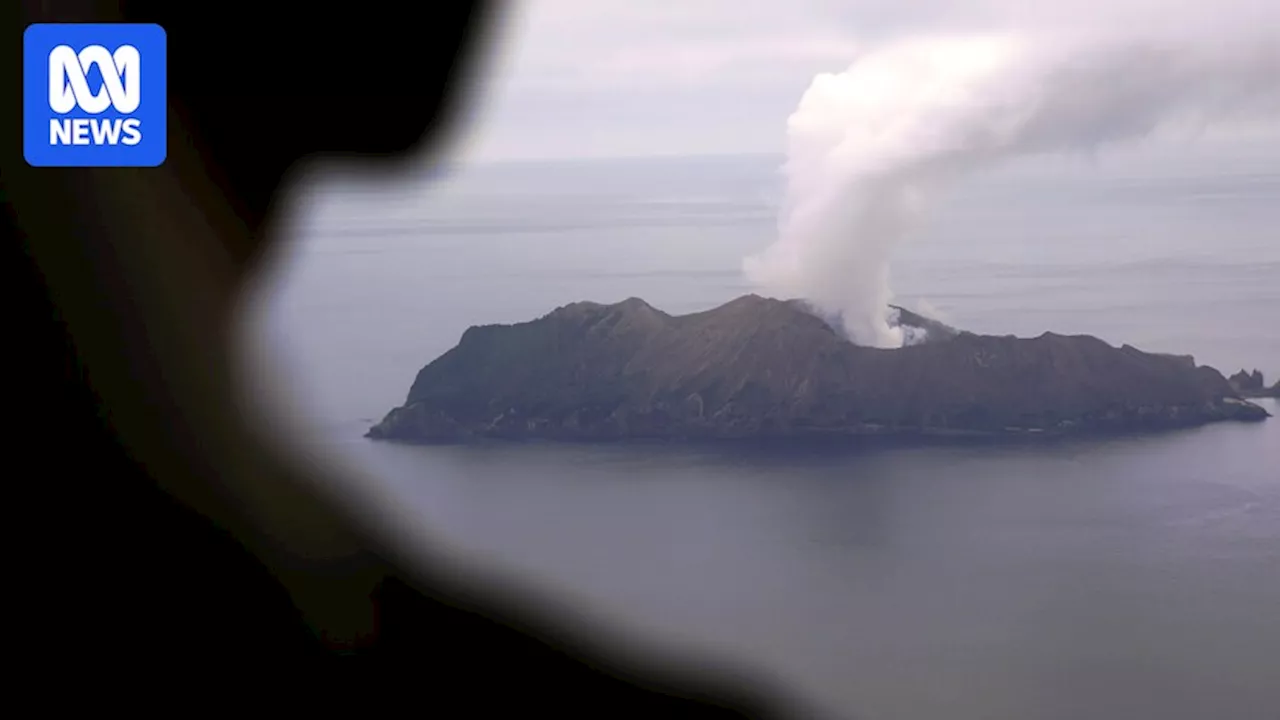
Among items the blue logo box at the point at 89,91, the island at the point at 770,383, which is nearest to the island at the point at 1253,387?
the island at the point at 770,383

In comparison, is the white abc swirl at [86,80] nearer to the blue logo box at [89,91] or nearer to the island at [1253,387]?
the blue logo box at [89,91]

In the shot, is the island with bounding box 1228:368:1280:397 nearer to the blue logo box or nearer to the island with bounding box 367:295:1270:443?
the island with bounding box 367:295:1270:443

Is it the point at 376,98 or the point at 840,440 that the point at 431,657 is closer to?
the point at 376,98

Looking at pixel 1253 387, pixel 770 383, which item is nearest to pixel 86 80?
pixel 770 383

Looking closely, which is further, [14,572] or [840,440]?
[840,440]

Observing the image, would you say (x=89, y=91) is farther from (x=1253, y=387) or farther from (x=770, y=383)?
(x=1253, y=387)

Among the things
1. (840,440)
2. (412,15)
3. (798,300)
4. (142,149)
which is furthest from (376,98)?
(840,440)

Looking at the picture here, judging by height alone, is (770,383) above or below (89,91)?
below
